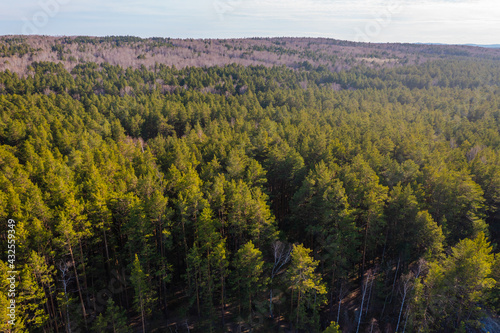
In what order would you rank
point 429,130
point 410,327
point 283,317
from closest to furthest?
1. point 410,327
2. point 283,317
3. point 429,130

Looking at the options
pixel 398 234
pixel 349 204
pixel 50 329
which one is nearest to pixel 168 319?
pixel 50 329

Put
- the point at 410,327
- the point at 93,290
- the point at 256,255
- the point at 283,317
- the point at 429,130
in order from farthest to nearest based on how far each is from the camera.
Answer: the point at 429,130 → the point at 283,317 → the point at 93,290 → the point at 256,255 → the point at 410,327

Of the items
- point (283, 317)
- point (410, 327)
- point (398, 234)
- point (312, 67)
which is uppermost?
point (312, 67)

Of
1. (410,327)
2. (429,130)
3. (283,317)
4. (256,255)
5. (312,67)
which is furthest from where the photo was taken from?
(312,67)

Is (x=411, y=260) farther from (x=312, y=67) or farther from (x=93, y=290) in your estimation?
(x=312, y=67)

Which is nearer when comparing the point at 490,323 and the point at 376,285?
the point at 490,323

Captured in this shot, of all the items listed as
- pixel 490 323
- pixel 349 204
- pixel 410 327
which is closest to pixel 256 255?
pixel 349 204

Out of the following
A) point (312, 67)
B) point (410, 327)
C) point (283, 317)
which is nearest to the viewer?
point (410, 327)

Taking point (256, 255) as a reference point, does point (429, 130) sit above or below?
above

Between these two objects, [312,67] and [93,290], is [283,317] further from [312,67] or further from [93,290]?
[312,67]
